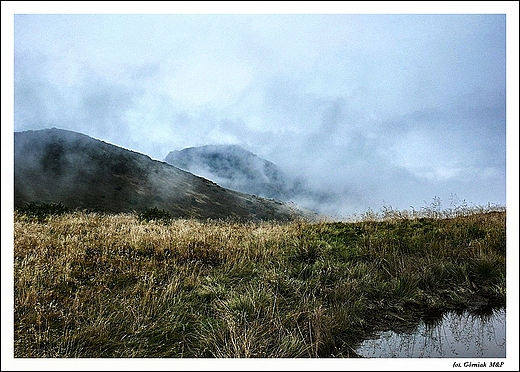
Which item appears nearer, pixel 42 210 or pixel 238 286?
pixel 238 286

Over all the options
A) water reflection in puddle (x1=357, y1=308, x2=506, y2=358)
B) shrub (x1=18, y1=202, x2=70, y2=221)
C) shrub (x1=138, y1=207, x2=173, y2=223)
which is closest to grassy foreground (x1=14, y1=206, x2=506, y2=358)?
water reflection in puddle (x1=357, y1=308, x2=506, y2=358)

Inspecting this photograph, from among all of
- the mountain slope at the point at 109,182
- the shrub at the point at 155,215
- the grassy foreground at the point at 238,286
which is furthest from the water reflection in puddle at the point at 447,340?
the mountain slope at the point at 109,182

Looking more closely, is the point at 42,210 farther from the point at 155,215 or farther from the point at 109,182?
the point at 109,182

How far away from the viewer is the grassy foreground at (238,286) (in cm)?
326

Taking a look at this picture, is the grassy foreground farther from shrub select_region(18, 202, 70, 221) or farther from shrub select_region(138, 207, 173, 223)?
shrub select_region(138, 207, 173, 223)

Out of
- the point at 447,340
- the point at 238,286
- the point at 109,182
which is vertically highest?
the point at 109,182

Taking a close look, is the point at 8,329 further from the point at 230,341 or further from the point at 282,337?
the point at 282,337

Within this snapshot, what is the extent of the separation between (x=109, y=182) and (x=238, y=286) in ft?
46.5

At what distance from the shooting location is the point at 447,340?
359 centimetres

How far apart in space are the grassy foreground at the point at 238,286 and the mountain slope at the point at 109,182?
5.50m

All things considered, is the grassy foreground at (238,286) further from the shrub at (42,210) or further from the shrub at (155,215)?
the shrub at (155,215)

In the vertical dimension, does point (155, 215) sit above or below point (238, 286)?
above

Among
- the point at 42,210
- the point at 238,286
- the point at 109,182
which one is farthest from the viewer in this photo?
the point at 109,182

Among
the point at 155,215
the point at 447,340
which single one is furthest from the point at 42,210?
the point at 447,340
